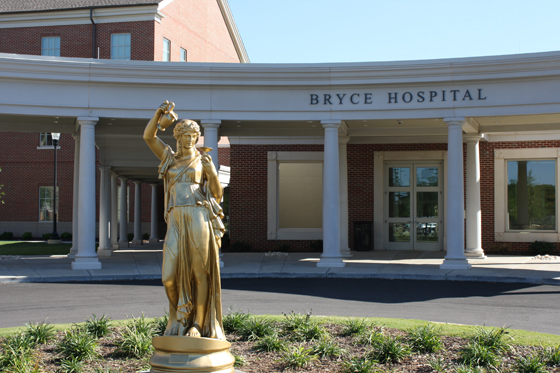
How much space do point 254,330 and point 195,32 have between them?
2765cm

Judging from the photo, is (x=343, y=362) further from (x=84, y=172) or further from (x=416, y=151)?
(x=416, y=151)

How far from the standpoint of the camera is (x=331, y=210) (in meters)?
15.1

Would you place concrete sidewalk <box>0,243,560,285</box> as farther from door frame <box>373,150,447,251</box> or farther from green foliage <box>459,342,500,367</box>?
green foliage <box>459,342,500,367</box>

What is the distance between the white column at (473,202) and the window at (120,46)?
18874mm

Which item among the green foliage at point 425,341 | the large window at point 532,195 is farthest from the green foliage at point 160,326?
the large window at point 532,195

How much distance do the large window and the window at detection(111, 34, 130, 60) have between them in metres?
19.8

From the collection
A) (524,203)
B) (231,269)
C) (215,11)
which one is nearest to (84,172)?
(231,269)

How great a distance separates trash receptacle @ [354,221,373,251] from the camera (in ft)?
67.1

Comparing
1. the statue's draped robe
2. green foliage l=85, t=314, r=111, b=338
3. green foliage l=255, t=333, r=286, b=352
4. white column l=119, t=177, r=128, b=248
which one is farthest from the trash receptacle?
the statue's draped robe

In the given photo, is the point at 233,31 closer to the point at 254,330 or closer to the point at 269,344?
the point at 254,330

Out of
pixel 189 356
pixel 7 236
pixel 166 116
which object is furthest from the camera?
pixel 7 236

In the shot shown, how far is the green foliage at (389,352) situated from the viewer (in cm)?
619

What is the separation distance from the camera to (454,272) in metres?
13.9

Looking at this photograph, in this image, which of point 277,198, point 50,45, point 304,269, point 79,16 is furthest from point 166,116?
point 50,45
